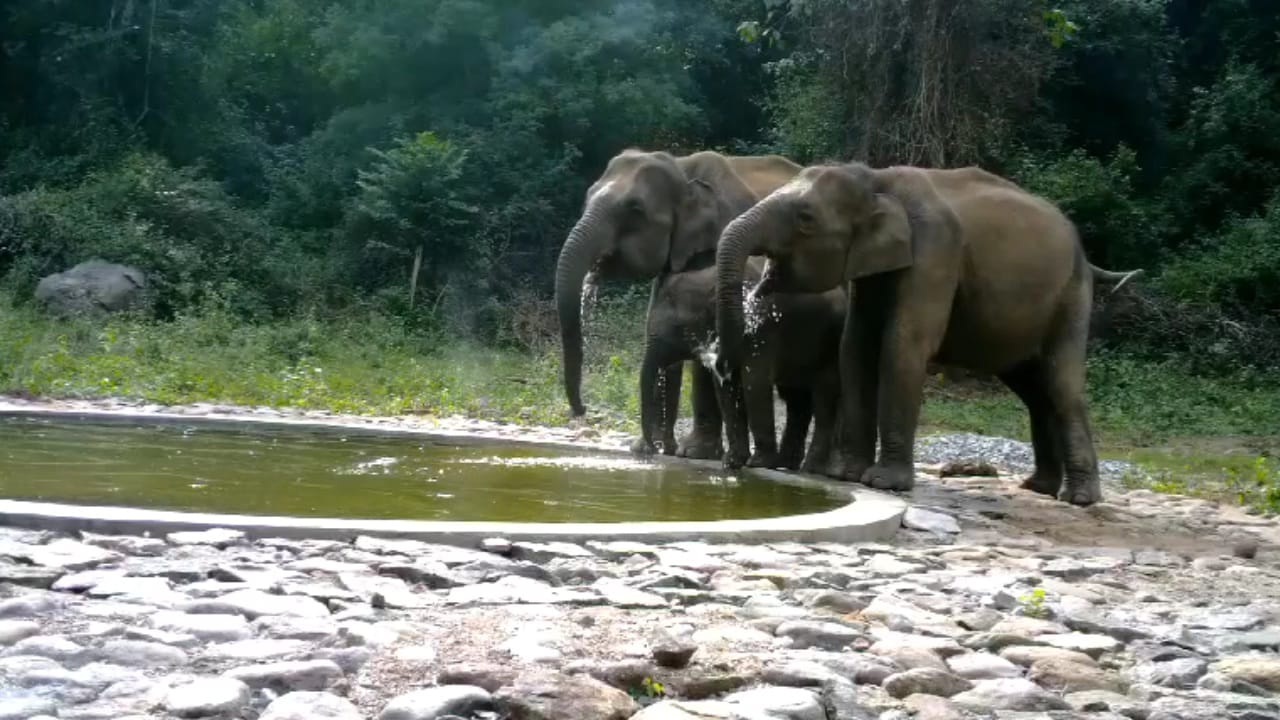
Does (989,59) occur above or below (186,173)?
above

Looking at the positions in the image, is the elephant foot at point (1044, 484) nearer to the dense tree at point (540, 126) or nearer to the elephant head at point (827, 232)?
the elephant head at point (827, 232)

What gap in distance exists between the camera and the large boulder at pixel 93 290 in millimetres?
23234

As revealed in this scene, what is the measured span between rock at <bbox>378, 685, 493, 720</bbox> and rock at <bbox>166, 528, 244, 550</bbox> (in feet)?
7.13

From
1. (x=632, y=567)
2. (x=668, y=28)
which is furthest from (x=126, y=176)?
(x=632, y=567)

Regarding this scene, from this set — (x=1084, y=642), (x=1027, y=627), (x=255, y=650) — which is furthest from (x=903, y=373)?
(x=255, y=650)

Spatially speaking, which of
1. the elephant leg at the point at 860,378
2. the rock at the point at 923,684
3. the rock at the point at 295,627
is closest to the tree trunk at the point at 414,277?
the elephant leg at the point at 860,378

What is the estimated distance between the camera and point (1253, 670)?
403 centimetres

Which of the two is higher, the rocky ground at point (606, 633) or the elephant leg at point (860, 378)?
the elephant leg at point (860, 378)

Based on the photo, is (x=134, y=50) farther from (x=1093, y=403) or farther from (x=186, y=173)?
(x=1093, y=403)

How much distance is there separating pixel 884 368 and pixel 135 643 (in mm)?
6149

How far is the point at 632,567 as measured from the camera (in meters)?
5.23

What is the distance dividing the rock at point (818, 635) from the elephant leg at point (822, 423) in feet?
19.0

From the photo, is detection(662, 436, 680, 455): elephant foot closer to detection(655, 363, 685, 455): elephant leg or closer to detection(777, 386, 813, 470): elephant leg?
detection(655, 363, 685, 455): elephant leg

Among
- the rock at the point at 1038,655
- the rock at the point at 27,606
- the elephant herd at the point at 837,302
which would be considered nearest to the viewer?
the rock at the point at 27,606
